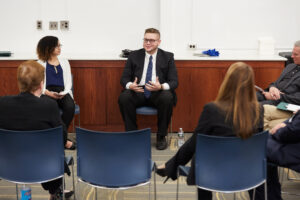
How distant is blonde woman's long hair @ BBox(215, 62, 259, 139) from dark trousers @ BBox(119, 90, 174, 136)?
2.31 m

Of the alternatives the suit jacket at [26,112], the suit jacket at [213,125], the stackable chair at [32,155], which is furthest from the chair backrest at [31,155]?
the suit jacket at [213,125]

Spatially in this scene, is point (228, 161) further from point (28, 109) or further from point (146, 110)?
point (146, 110)

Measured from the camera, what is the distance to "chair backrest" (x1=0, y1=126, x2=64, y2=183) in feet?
9.60

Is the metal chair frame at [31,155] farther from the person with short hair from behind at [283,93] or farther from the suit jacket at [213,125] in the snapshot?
the person with short hair from behind at [283,93]

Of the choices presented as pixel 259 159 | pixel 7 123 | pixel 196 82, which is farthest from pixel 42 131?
pixel 196 82

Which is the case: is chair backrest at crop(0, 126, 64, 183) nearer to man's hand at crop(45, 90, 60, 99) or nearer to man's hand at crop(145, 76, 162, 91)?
man's hand at crop(45, 90, 60, 99)

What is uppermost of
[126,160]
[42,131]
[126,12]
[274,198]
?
[126,12]

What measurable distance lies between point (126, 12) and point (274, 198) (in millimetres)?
3788

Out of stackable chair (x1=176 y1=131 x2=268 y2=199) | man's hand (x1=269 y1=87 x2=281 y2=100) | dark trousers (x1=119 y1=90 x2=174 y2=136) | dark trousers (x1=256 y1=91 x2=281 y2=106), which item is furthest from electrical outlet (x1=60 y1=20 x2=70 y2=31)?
stackable chair (x1=176 y1=131 x2=268 y2=199)

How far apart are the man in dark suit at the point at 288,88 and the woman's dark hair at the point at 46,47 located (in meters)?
2.48

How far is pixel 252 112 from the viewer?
284 cm

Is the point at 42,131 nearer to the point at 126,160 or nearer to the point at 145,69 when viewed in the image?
the point at 126,160

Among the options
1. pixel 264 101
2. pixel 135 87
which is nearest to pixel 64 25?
pixel 135 87

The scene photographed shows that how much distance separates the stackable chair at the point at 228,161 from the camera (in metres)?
2.71
